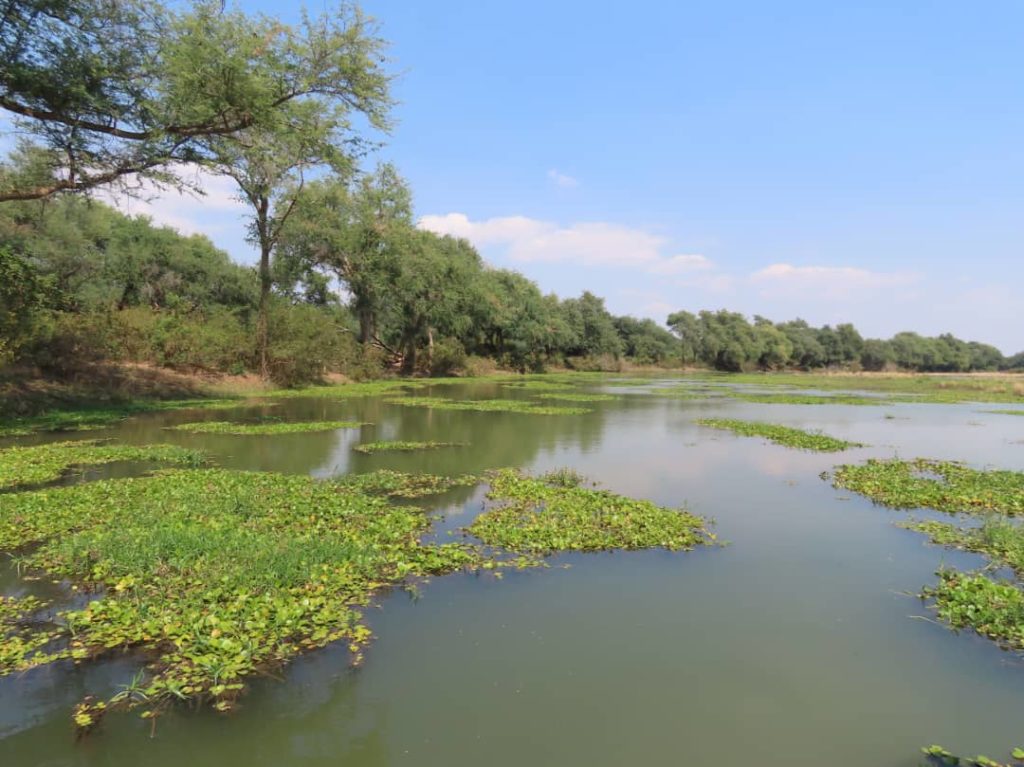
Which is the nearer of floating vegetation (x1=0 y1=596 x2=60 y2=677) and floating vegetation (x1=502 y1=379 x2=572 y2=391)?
floating vegetation (x1=0 y1=596 x2=60 y2=677)

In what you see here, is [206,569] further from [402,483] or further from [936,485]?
[936,485]

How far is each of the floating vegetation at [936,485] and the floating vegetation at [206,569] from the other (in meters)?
8.10

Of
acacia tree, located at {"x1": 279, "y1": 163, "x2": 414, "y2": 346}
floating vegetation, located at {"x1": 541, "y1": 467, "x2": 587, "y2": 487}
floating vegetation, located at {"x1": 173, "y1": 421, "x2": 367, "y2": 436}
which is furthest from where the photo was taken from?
acacia tree, located at {"x1": 279, "y1": 163, "x2": 414, "y2": 346}

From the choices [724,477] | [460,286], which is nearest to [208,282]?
[460,286]

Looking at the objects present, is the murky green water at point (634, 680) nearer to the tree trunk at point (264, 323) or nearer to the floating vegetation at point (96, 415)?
the floating vegetation at point (96, 415)

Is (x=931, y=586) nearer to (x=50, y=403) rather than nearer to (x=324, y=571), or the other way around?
(x=324, y=571)

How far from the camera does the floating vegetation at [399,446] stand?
46.3 feet

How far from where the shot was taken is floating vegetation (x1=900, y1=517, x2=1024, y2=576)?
23.3 feet

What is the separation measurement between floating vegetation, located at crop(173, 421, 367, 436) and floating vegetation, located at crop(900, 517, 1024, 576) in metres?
14.6

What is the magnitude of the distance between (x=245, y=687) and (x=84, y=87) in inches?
662

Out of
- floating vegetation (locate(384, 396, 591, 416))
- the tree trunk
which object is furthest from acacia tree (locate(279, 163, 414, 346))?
floating vegetation (locate(384, 396, 591, 416))

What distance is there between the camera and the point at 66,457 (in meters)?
11.4

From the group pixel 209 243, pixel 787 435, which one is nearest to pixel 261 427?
pixel 787 435

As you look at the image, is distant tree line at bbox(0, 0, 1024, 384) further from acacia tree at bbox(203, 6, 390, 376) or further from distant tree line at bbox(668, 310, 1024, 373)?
distant tree line at bbox(668, 310, 1024, 373)
